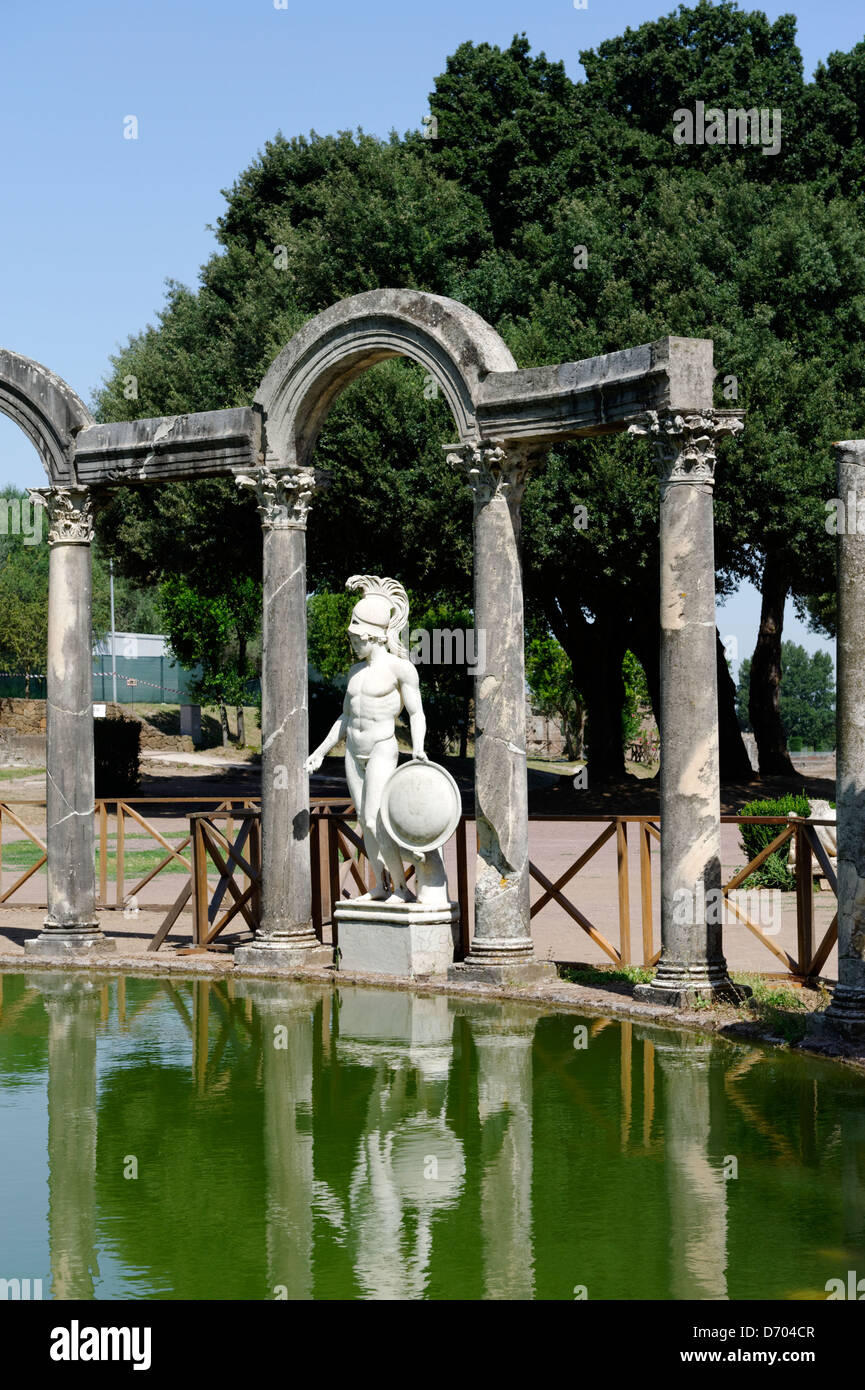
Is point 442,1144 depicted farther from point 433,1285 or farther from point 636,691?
point 636,691

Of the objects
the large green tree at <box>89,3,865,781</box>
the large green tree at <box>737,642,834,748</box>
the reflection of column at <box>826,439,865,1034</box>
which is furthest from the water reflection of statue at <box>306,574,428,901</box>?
the large green tree at <box>737,642,834,748</box>

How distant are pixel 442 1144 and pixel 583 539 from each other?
17.4 m

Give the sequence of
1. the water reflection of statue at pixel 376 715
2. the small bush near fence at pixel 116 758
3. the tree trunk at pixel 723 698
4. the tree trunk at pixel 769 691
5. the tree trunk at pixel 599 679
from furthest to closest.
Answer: the tree trunk at pixel 769 691
the small bush near fence at pixel 116 758
the tree trunk at pixel 599 679
the tree trunk at pixel 723 698
the water reflection of statue at pixel 376 715

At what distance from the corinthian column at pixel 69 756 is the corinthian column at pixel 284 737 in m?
1.66

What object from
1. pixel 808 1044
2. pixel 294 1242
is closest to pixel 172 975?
pixel 808 1044

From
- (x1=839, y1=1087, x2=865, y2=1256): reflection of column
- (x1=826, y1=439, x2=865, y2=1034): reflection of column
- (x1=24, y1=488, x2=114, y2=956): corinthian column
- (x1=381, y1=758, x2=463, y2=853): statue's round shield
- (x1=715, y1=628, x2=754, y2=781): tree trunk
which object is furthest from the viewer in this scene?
(x1=715, y1=628, x2=754, y2=781): tree trunk

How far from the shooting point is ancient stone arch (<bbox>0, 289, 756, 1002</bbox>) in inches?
413

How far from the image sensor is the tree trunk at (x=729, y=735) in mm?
29219

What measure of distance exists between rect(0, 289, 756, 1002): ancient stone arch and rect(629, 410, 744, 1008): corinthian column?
13 millimetres

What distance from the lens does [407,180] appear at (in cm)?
2562

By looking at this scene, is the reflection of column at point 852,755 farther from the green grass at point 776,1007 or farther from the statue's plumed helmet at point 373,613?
the statue's plumed helmet at point 373,613

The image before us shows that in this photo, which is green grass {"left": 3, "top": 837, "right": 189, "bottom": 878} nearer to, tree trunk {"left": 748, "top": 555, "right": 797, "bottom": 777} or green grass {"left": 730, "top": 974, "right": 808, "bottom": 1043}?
green grass {"left": 730, "top": 974, "right": 808, "bottom": 1043}

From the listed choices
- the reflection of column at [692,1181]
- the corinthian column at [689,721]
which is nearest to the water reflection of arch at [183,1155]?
the reflection of column at [692,1181]

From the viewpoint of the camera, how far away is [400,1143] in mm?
7426
